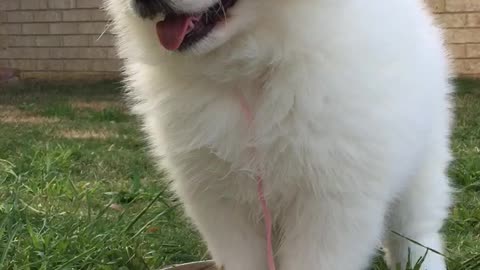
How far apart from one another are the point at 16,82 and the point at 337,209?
318 inches

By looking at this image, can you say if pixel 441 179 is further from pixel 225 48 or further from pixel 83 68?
pixel 83 68

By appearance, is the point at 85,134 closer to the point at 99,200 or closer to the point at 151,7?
the point at 99,200

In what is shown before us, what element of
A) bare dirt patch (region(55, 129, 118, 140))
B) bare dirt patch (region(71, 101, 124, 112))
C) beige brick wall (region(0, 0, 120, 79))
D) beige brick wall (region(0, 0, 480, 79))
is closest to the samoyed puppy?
bare dirt patch (region(55, 129, 118, 140))

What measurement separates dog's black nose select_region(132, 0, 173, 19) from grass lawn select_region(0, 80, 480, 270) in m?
0.89

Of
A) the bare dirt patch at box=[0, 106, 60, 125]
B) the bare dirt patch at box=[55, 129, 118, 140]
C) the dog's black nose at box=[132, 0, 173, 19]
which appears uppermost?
the dog's black nose at box=[132, 0, 173, 19]

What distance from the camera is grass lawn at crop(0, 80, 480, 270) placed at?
2504 millimetres

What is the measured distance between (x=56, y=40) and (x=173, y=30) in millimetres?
7955

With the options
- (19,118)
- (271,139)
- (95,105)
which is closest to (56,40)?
(95,105)

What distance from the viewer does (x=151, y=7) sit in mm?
1847

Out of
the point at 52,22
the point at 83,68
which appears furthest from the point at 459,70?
the point at 52,22

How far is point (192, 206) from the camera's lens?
217cm

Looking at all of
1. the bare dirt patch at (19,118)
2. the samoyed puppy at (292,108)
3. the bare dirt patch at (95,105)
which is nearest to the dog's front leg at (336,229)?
the samoyed puppy at (292,108)

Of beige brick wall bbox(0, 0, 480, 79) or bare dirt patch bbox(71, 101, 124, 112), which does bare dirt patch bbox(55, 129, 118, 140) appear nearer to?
bare dirt patch bbox(71, 101, 124, 112)

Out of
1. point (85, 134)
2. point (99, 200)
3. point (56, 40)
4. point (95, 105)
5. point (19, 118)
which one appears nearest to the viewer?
point (99, 200)
